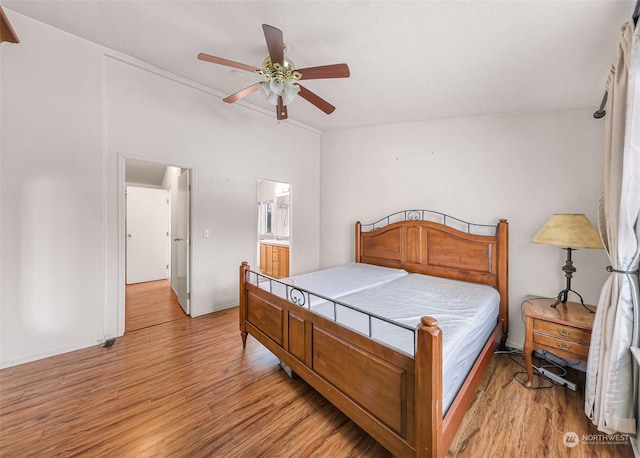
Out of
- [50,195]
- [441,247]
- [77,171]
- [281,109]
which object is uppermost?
[281,109]

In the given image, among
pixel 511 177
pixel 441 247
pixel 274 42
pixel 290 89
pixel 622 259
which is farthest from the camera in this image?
pixel 441 247

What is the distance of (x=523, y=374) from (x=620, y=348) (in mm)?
968

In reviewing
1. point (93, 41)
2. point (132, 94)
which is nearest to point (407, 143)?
point (132, 94)

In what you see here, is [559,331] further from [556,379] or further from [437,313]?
[437,313]

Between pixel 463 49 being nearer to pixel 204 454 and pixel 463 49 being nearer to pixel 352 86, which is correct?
pixel 352 86

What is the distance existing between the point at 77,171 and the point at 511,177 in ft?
15.2

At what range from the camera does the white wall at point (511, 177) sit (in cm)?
243

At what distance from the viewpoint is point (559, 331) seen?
1.92 meters

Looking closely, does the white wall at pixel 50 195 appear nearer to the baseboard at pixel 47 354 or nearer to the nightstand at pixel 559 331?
the baseboard at pixel 47 354

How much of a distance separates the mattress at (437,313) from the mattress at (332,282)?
11 centimetres

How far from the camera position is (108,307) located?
2.74 meters

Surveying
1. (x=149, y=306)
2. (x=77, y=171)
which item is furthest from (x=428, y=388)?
(x=149, y=306)

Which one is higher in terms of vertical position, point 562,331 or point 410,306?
point 410,306

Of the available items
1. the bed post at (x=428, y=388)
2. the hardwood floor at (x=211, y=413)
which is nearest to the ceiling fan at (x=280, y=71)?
the bed post at (x=428, y=388)
